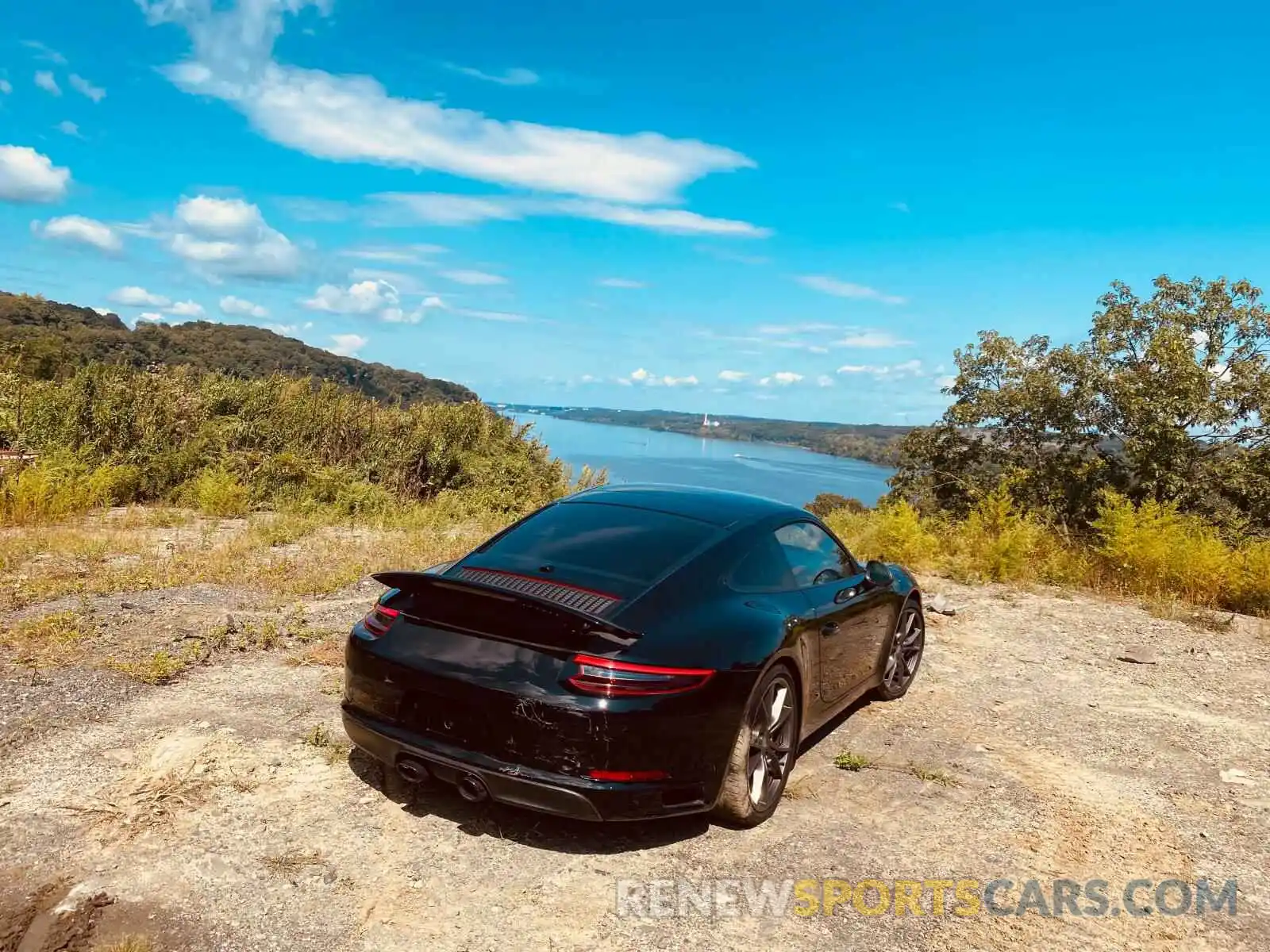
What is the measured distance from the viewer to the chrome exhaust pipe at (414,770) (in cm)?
338

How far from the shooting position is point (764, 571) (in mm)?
4191

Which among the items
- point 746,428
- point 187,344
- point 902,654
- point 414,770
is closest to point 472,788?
point 414,770

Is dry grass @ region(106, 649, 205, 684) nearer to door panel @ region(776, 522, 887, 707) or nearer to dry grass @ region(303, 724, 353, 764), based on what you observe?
dry grass @ region(303, 724, 353, 764)

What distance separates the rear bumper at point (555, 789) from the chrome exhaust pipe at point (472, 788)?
0.7 inches

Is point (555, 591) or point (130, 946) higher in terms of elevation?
point (555, 591)

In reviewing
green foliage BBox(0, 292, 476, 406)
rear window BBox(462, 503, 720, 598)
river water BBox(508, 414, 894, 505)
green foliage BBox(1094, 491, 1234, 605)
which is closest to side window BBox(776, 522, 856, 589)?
rear window BBox(462, 503, 720, 598)

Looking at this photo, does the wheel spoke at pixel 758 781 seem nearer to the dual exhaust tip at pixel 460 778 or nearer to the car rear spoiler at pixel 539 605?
the car rear spoiler at pixel 539 605

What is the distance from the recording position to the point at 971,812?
13.6 ft

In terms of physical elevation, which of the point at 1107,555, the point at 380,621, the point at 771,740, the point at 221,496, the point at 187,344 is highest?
the point at 187,344

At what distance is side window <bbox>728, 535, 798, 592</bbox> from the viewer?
3.99 m

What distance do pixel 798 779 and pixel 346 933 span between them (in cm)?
239

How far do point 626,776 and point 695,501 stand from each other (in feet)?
5.90

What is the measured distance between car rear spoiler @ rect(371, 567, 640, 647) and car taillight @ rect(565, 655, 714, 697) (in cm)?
9

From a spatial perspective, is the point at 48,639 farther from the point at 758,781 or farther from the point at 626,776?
the point at 758,781
